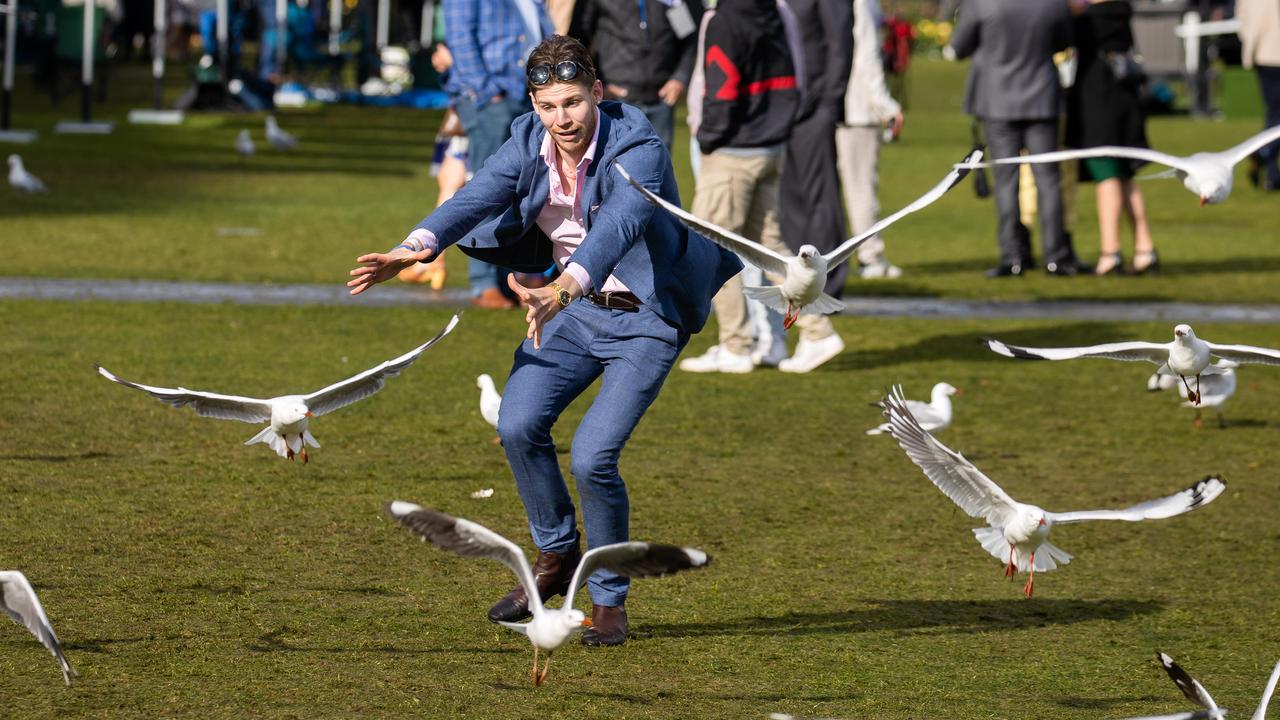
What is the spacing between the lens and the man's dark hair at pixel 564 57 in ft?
17.5

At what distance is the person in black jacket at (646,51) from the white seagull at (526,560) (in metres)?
7.29

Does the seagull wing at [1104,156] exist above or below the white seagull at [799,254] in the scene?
above

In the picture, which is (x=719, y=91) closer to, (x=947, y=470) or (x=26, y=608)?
(x=947, y=470)

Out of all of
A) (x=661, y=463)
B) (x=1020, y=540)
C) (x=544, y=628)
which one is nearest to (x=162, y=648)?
(x=544, y=628)

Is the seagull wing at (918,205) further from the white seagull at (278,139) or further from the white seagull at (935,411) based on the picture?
the white seagull at (278,139)

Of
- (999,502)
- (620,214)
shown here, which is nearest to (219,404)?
(620,214)

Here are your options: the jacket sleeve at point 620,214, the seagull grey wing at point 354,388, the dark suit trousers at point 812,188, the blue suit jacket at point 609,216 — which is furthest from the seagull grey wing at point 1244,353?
the dark suit trousers at point 812,188

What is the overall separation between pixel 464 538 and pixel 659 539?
247 centimetres

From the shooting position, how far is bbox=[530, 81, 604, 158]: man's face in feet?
17.5

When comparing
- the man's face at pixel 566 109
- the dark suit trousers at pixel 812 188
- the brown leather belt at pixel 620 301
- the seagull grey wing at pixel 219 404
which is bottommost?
the dark suit trousers at pixel 812 188

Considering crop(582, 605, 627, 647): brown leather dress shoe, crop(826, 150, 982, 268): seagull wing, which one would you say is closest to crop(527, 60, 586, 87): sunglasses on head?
crop(826, 150, 982, 268): seagull wing

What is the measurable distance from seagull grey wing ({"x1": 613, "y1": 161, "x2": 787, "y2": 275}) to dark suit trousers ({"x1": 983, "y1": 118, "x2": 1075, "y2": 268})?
877cm

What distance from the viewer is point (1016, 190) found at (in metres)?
14.4

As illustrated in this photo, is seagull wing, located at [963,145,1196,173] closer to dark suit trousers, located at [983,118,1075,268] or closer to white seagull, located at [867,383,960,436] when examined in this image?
white seagull, located at [867,383,960,436]
